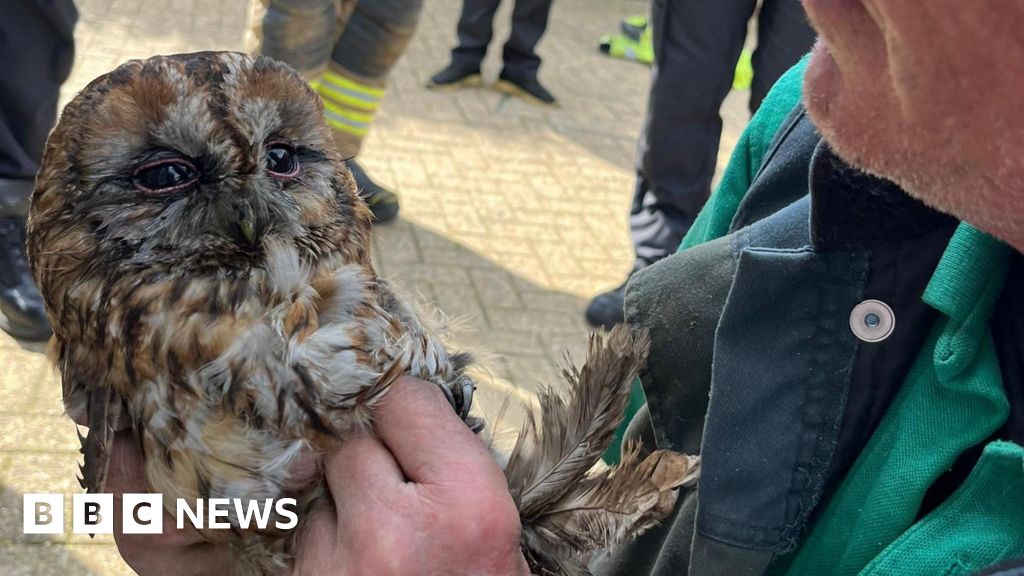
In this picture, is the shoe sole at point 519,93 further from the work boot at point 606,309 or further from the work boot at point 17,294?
the work boot at point 17,294

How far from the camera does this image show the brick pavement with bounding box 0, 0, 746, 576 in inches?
113

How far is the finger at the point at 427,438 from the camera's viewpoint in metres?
1.20

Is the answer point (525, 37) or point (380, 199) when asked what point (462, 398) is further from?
point (525, 37)

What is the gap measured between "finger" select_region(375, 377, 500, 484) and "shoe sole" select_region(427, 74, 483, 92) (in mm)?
5790

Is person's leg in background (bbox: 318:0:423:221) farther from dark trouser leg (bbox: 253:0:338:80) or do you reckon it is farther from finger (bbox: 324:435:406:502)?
finger (bbox: 324:435:406:502)

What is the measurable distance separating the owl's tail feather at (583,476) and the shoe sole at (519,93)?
572 cm

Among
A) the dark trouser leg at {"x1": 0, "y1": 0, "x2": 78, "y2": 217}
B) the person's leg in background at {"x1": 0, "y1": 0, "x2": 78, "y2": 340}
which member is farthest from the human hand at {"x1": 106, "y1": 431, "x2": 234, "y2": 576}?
the dark trouser leg at {"x1": 0, "y1": 0, "x2": 78, "y2": 217}

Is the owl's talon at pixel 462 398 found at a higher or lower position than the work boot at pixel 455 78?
higher

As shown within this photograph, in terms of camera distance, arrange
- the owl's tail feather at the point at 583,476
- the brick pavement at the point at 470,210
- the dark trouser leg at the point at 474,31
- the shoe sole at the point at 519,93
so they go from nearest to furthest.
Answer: the owl's tail feather at the point at 583,476 → the brick pavement at the point at 470,210 → the dark trouser leg at the point at 474,31 → the shoe sole at the point at 519,93

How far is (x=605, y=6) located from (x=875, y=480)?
34.5 ft

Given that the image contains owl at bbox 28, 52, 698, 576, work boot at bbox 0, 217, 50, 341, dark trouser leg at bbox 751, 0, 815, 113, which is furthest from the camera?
dark trouser leg at bbox 751, 0, 815, 113

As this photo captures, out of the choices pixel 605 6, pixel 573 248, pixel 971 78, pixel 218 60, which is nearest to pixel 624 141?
pixel 573 248

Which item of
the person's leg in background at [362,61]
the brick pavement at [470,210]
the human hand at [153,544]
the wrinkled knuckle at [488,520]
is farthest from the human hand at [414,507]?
the person's leg in background at [362,61]

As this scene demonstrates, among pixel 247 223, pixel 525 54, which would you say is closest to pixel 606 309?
pixel 247 223
